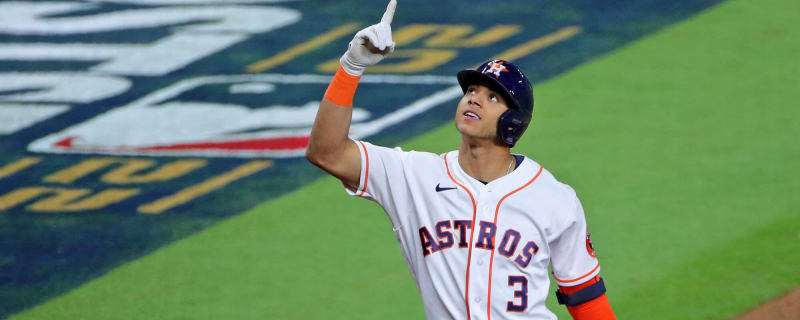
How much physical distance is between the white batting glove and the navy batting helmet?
0.40 metres

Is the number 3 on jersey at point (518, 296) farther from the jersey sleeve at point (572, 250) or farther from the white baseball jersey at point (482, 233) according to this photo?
the jersey sleeve at point (572, 250)

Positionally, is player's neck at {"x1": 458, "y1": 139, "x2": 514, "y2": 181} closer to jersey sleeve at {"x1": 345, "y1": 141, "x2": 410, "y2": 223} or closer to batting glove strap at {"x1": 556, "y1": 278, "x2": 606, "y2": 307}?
jersey sleeve at {"x1": 345, "y1": 141, "x2": 410, "y2": 223}

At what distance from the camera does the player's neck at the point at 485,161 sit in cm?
461

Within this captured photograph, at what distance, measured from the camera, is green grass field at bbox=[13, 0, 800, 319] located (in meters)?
7.22

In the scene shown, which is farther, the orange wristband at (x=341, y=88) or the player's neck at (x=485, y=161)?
the player's neck at (x=485, y=161)

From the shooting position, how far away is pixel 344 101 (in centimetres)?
430

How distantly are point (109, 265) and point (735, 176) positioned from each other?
438cm

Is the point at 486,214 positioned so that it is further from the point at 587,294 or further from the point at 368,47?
the point at 368,47

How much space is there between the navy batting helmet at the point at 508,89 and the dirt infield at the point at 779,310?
2909mm

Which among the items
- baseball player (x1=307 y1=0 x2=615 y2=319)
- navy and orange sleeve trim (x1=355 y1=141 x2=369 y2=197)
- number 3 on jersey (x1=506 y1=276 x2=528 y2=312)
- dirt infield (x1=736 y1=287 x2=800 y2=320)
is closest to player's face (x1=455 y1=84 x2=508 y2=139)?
baseball player (x1=307 y1=0 x2=615 y2=319)

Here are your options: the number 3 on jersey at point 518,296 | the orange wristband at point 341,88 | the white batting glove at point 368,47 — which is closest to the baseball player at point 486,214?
the number 3 on jersey at point 518,296

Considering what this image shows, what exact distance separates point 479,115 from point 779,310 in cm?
Result: 316

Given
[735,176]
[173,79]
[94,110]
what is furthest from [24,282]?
[735,176]

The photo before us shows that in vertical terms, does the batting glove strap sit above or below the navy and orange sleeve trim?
below
